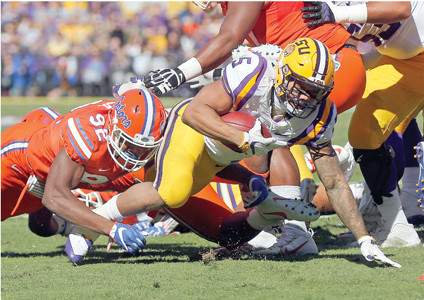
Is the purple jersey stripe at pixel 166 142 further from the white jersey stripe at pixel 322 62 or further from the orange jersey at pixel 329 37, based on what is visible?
the white jersey stripe at pixel 322 62

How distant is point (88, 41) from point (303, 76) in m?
14.9

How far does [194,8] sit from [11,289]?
565 inches

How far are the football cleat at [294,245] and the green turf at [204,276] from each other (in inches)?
4.3

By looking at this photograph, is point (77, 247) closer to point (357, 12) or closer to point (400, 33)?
point (357, 12)

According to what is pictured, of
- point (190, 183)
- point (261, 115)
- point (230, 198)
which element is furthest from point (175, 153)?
point (230, 198)

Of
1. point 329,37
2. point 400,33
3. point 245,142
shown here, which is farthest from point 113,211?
point 400,33

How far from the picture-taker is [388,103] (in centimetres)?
515

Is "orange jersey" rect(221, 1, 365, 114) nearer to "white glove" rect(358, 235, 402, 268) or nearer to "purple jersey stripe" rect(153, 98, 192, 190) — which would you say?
"purple jersey stripe" rect(153, 98, 192, 190)

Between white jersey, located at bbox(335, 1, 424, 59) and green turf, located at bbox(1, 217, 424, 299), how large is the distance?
1.43m

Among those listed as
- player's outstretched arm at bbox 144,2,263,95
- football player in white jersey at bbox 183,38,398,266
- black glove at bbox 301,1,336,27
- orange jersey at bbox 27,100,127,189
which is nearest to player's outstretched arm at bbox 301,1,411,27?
black glove at bbox 301,1,336,27

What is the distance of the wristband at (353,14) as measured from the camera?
466cm

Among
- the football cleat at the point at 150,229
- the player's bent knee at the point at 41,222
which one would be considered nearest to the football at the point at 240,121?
the football cleat at the point at 150,229

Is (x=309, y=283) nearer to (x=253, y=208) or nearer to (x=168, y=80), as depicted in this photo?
(x=253, y=208)

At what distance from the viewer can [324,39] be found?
489 cm
